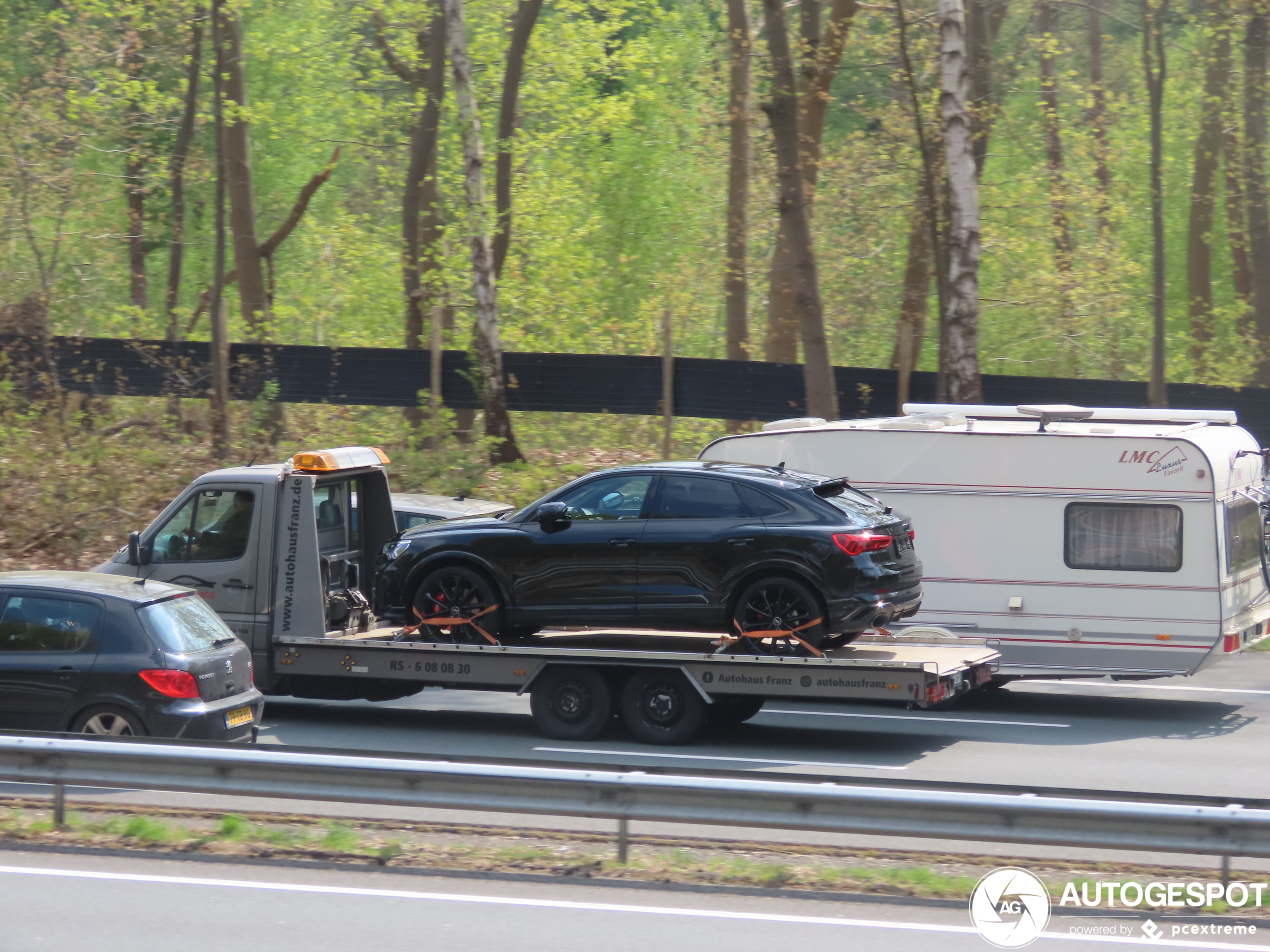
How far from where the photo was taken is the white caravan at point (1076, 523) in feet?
41.9

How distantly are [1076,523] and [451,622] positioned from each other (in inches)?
233

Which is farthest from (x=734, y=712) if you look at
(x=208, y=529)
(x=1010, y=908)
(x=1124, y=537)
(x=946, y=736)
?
(x=1010, y=908)

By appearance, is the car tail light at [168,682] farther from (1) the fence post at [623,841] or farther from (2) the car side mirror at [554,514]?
(1) the fence post at [623,841]

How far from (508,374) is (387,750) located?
1100 centimetres

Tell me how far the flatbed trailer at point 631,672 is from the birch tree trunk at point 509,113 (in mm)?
13876

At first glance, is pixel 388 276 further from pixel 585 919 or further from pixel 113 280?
pixel 585 919

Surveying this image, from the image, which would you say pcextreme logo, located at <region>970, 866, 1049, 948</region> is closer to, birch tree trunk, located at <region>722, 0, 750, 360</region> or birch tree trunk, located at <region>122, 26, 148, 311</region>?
birch tree trunk, located at <region>722, 0, 750, 360</region>

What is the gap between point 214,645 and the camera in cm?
1023

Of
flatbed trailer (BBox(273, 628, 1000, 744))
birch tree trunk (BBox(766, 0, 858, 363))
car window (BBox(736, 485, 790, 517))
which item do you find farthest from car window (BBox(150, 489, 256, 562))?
birch tree trunk (BBox(766, 0, 858, 363))

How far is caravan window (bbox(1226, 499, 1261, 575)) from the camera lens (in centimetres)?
1293

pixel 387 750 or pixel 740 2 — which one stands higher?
pixel 740 2

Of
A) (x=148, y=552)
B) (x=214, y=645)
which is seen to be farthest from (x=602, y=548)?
(x=148, y=552)

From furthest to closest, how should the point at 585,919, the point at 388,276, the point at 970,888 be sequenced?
the point at 388,276, the point at 970,888, the point at 585,919

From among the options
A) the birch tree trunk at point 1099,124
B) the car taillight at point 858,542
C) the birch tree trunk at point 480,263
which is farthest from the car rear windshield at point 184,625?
the birch tree trunk at point 1099,124
